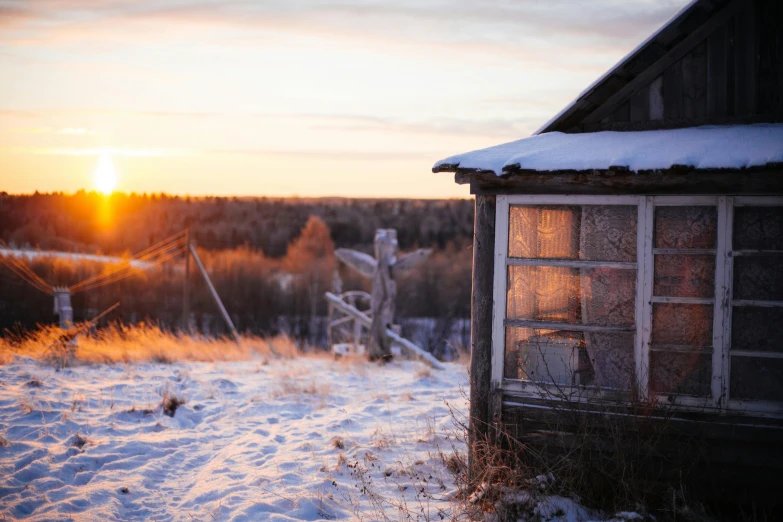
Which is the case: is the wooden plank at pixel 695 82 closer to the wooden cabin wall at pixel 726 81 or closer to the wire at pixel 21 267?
the wooden cabin wall at pixel 726 81

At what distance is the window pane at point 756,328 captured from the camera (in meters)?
4.65

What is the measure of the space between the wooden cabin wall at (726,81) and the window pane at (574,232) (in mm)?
1056

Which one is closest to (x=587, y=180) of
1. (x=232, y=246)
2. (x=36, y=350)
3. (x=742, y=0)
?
(x=742, y=0)

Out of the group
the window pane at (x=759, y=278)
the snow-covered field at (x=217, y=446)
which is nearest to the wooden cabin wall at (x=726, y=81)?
the window pane at (x=759, y=278)

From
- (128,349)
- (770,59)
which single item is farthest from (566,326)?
(128,349)

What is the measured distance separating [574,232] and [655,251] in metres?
0.63

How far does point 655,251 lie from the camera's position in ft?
15.9

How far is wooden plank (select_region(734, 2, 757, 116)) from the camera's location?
17.1ft

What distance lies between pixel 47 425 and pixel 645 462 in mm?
5750

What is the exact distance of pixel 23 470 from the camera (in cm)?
544

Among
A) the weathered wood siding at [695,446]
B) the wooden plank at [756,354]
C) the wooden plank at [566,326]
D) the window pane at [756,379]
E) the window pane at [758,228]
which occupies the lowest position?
the weathered wood siding at [695,446]

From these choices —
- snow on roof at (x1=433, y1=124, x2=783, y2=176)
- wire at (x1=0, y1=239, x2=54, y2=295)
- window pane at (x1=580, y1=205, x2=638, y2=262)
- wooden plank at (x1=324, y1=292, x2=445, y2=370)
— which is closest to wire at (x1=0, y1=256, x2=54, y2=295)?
wire at (x1=0, y1=239, x2=54, y2=295)

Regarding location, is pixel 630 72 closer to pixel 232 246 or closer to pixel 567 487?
pixel 567 487

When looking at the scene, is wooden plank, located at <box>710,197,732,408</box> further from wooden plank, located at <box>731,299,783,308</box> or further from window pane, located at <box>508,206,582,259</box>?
window pane, located at <box>508,206,582,259</box>
